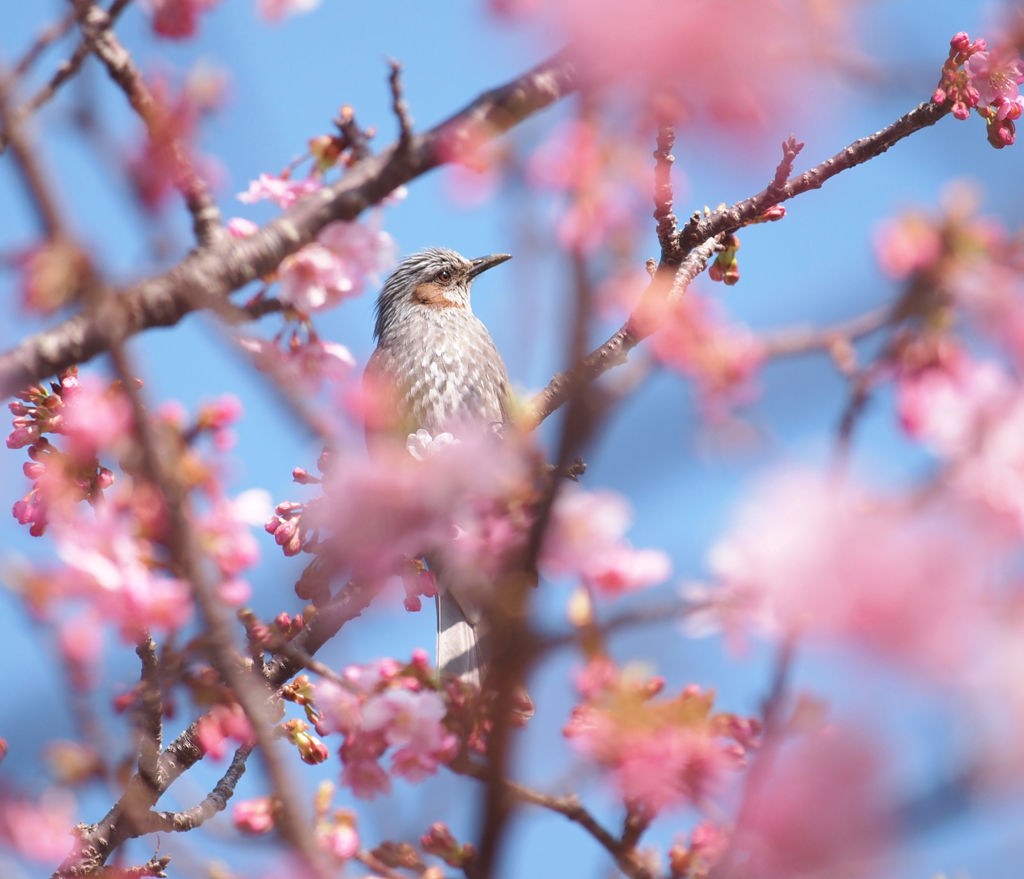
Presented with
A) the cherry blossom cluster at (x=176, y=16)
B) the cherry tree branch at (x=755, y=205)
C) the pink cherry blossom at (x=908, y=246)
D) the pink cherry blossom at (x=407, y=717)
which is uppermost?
the cherry tree branch at (x=755, y=205)

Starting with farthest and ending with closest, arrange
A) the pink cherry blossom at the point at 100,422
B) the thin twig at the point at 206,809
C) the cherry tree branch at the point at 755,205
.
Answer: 1. the cherry tree branch at the point at 755,205
2. the thin twig at the point at 206,809
3. the pink cherry blossom at the point at 100,422

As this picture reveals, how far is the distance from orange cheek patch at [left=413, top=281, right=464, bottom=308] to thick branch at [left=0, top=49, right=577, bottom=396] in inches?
157

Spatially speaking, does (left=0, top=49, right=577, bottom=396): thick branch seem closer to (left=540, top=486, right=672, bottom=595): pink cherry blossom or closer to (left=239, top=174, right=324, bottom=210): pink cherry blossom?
(left=239, top=174, right=324, bottom=210): pink cherry blossom

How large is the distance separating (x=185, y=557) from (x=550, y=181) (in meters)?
1.14

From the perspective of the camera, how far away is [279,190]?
7.56ft

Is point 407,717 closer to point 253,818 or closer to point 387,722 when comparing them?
point 387,722

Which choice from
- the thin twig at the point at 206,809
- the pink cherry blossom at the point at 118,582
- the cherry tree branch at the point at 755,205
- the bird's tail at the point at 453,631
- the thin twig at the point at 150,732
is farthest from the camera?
the bird's tail at the point at 453,631

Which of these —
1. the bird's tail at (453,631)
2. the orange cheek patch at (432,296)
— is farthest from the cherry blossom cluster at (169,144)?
the orange cheek patch at (432,296)

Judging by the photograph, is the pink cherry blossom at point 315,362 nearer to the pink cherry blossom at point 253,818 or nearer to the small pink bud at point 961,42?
the pink cherry blossom at point 253,818

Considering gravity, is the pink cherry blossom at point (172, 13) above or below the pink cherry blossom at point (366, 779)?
above

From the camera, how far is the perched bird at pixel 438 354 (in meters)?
Answer: 5.14

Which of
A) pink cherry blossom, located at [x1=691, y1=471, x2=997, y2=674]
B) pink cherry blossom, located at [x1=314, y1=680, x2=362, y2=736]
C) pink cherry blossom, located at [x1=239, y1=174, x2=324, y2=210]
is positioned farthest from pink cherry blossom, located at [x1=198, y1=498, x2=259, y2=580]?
pink cherry blossom, located at [x1=691, y1=471, x2=997, y2=674]

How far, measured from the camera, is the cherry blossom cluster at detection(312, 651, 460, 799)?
1.92 meters

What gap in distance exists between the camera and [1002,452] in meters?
1.38
